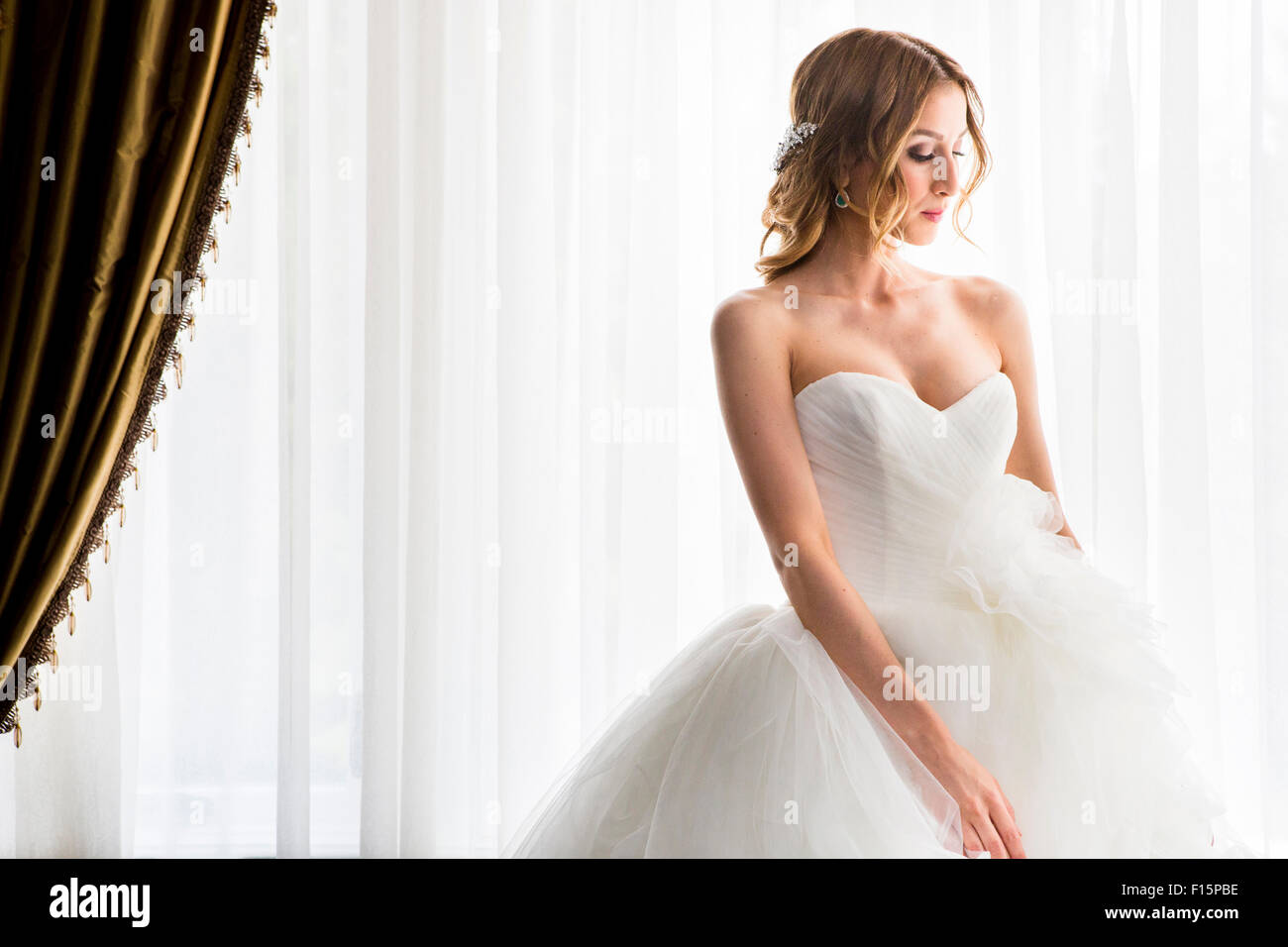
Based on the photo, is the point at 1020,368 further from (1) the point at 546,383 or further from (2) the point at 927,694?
(1) the point at 546,383

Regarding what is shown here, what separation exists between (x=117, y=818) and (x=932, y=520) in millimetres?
1535

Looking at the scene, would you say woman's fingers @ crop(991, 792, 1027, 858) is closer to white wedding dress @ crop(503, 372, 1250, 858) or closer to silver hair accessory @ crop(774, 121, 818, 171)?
white wedding dress @ crop(503, 372, 1250, 858)

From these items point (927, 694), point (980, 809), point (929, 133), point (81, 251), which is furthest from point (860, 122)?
point (81, 251)

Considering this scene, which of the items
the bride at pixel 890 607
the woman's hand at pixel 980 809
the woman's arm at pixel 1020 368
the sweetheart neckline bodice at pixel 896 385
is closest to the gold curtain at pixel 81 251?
the bride at pixel 890 607

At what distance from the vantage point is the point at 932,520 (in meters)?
1.17

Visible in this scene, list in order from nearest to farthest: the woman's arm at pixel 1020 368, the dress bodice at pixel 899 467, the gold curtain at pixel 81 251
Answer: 1. the dress bodice at pixel 899 467
2. the woman's arm at pixel 1020 368
3. the gold curtain at pixel 81 251

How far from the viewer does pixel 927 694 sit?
3.53 ft

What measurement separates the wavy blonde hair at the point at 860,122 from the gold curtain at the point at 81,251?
1.03 metres

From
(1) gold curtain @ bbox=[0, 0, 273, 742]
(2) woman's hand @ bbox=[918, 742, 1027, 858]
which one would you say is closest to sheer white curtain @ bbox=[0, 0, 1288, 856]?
(1) gold curtain @ bbox=[0, 0, 273, 742]

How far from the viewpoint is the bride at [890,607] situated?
1.01 m

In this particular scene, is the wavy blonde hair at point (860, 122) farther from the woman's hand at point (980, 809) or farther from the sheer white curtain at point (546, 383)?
the woman's hand at point (980, 809)

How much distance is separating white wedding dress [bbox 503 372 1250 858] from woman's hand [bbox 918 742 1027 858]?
0.03 metres

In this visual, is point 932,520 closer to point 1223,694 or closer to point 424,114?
point 1223,694

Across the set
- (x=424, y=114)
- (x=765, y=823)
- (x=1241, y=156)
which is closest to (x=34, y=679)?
(x=424, y=114)
